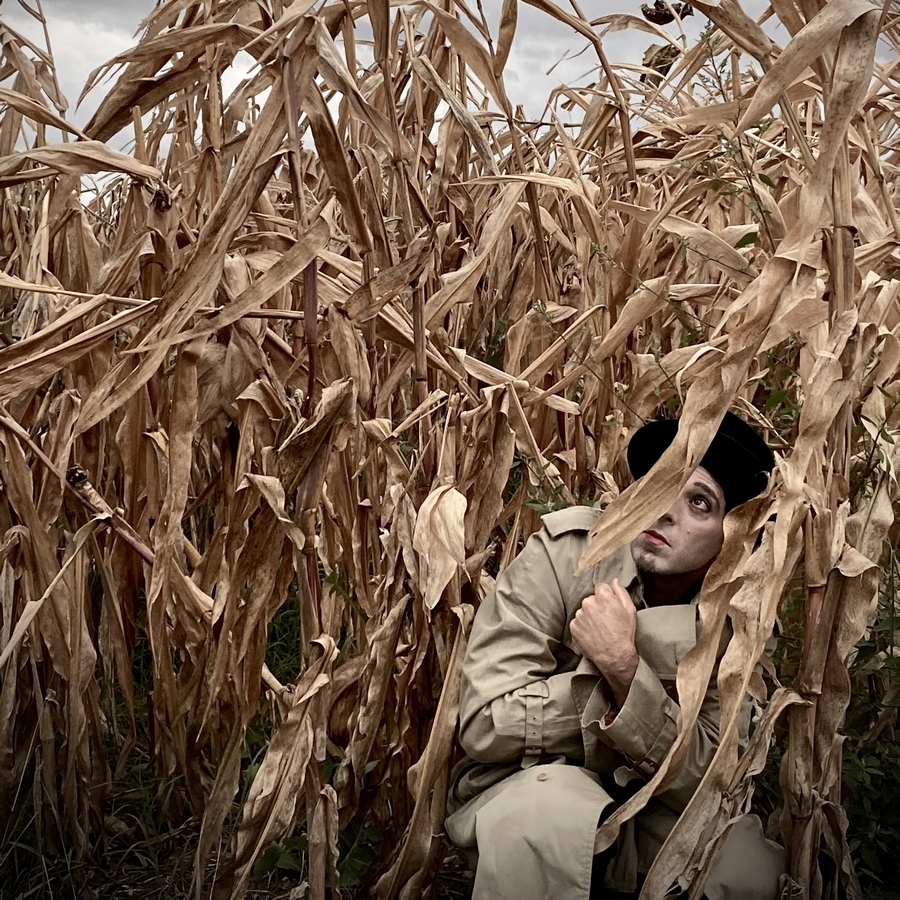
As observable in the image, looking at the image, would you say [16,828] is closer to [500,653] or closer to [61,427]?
[61,427]

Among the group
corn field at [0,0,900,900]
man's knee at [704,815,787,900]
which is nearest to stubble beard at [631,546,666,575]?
corn field at [0,0,900,900]

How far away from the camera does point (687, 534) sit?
1.49 meters

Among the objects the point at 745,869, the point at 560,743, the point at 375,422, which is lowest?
the point at 745,869

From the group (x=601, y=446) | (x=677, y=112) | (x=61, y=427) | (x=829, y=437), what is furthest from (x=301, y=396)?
(x=677, y=112)

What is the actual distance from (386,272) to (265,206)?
2.07 ft

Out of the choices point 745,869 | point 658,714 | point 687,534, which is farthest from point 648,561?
point 745,869

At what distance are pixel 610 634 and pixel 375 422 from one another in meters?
0.39

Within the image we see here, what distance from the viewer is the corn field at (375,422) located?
3.83ft

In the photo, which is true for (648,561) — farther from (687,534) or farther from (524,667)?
(524,667)

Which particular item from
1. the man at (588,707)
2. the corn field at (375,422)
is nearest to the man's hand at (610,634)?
the man at (588,707)

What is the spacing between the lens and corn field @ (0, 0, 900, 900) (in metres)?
1.17

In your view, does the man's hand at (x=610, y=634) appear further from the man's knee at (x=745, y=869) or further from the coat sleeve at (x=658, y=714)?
the man's knee at (x=745, y=869)

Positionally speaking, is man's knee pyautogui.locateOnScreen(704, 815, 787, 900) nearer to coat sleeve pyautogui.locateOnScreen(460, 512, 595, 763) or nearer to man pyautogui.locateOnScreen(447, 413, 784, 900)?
man pyautogui.locateOnScreen(447, 413, 784, 900)

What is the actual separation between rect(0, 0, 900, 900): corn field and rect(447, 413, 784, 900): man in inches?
2.6
